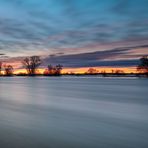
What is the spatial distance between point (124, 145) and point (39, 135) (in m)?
2.75

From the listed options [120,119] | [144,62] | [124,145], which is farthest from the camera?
[144,62]

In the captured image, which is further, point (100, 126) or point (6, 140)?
point (100, 126)

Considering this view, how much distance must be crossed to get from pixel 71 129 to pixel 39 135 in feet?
5.09

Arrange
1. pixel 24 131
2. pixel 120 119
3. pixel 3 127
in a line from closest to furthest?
pixel 24 131 < pixel 3 127 < pixel 120 119

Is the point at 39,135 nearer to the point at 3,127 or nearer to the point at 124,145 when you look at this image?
the point at 3,127

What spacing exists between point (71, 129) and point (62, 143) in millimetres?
2154

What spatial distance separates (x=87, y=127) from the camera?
33.5 feet

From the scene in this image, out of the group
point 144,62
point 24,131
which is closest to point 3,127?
point 24,131

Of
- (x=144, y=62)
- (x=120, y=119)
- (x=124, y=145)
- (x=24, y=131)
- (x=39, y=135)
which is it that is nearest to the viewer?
(x=124, y=145)

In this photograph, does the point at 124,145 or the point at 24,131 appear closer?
the point at 124,145

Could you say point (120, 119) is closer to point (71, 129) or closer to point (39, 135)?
point (71, 129)

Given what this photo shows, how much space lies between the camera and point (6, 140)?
7840 millimetres

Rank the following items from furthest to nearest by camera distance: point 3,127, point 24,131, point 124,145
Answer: point 3,127 < point 24,131 < point 124,145

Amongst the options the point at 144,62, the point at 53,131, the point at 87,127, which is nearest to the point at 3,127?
the point at 53,131
